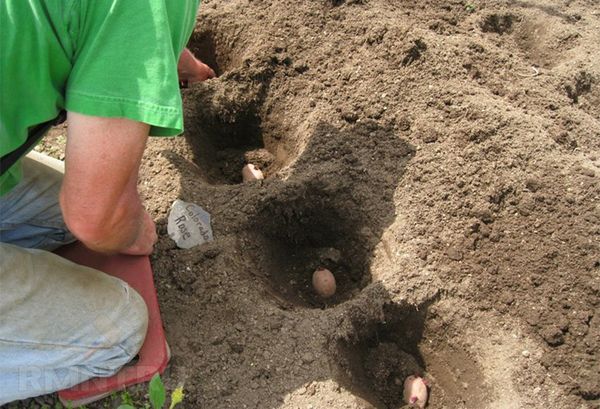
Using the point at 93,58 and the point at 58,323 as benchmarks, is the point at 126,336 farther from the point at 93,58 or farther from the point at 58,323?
the point at 93,58

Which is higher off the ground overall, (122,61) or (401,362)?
(122,61)

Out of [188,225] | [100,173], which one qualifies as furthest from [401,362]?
[100,173]

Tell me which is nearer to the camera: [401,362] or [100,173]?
[100,173]

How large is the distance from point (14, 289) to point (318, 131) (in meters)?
1.64

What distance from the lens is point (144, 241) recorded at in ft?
7.65

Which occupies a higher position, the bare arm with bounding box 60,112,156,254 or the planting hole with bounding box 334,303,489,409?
the bare arm with bounding box 60,112,156,254

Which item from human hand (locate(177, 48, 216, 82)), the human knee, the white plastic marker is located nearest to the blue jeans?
the human knee

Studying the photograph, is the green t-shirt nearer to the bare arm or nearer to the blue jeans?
the bare arm

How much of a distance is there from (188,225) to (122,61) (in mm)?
1180

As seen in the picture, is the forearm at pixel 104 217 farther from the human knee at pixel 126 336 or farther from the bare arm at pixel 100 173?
the human knee at pixel 126 336

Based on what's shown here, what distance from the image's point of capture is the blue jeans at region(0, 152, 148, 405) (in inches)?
74.9

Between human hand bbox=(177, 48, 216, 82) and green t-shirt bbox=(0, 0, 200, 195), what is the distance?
5.52 feet

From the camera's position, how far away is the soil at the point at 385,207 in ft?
7.39

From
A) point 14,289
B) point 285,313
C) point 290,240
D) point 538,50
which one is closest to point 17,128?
point 14,289
